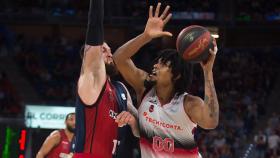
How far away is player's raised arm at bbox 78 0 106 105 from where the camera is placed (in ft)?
12.8

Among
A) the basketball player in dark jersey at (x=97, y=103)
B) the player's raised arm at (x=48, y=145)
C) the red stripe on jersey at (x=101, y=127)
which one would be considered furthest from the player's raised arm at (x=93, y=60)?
the player's raised arm at (x=48, y=145)

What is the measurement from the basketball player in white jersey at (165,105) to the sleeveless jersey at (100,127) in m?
0.30

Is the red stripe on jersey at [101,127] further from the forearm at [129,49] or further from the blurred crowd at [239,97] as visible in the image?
the blurred crowd at [239,97]

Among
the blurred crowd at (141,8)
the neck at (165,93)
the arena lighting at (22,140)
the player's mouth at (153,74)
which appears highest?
the player's mouth at (153,74)

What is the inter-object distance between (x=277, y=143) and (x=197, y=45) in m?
10.4

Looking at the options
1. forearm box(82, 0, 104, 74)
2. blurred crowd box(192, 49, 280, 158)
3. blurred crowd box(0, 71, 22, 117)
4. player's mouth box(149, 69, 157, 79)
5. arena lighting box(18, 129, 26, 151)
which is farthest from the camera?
blurred crowd box(0, 71, 22, 117)

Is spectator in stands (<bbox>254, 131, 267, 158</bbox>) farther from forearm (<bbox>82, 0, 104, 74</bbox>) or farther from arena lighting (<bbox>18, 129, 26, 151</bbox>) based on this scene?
forearm (<bbox>82, 0, 104, 74</bbox>)

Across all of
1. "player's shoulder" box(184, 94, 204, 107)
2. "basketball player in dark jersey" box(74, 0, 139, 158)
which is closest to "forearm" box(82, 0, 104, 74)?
"basketball player in dark jersey" box(74, 0, 139, 158)

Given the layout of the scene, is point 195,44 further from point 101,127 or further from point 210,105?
point 101,127

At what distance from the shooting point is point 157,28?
4340 mm

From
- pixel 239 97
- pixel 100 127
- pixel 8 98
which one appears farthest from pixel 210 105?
pixel 8 98

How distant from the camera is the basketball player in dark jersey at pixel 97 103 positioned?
12.9ft

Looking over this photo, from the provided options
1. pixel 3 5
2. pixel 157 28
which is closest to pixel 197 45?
pixel 157 28

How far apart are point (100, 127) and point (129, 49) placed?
2.36ft
